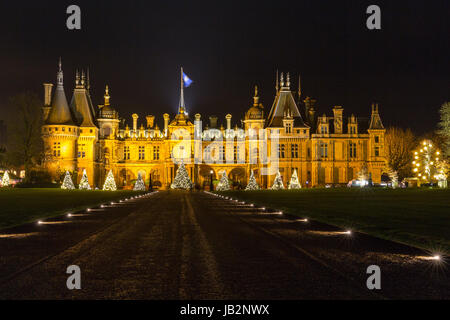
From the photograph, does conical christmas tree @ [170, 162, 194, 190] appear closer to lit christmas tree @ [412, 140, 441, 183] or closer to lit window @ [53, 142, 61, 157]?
lit window @ [53, 142, 61, 157]

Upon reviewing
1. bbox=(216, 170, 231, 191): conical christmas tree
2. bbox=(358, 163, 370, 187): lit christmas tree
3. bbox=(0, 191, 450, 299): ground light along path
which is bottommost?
bbox=(0, 191, 450, 299): ground light along path

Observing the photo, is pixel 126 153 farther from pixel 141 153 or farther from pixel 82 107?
pixel 82 107

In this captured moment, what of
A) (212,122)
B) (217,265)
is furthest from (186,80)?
(217,265)

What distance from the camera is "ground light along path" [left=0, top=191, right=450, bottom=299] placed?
31.1 feet

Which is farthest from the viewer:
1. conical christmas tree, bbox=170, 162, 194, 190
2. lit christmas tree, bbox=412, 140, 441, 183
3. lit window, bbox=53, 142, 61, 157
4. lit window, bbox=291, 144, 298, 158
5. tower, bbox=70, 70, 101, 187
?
tower, bbox=70, 70, 101, 187

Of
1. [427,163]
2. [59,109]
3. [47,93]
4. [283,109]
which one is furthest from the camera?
[47,93]

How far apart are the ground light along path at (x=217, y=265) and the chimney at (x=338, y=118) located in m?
73.0

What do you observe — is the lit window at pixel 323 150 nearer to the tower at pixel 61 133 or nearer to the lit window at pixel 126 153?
the lit window at pixel 126 153

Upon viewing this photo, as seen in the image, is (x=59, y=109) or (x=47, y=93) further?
(x=47, y=93)

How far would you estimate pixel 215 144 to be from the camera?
3878 inches

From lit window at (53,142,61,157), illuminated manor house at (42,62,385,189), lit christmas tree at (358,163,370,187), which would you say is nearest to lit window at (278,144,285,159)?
illuminated manor house at (42,62,385,189)

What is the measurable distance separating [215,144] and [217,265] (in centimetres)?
8656

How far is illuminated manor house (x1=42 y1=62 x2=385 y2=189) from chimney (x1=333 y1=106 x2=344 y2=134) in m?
0.17
